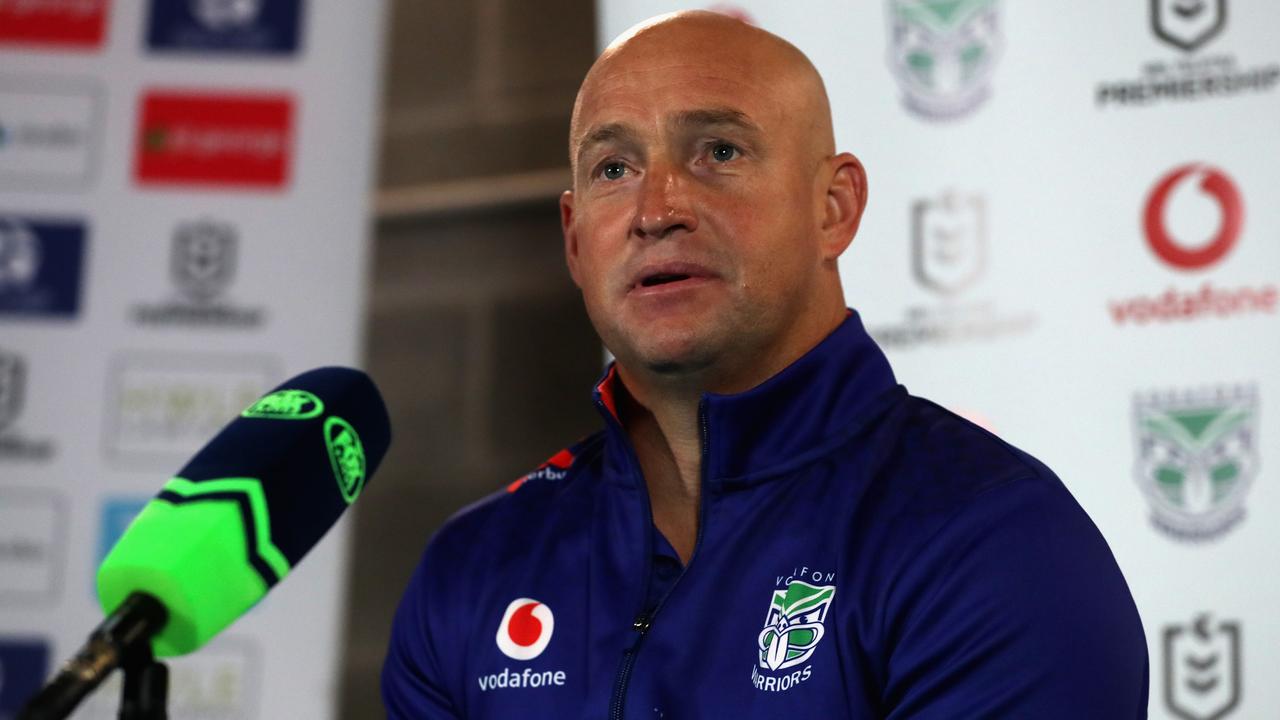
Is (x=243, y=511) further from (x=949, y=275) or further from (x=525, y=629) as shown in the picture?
(x=949, y=275)

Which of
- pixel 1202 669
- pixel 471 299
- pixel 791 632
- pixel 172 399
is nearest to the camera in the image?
pixel 791 632

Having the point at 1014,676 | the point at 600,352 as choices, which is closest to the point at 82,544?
the point at 600,352

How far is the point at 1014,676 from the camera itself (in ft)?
3.76

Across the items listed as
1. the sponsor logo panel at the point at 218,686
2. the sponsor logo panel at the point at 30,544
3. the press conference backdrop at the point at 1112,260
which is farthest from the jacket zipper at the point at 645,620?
the sponsor logo panel at the point at 30,544

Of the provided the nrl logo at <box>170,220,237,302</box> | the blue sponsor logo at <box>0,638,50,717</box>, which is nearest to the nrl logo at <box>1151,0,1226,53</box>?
the nrl logo at <box>170,220,237,302</box>

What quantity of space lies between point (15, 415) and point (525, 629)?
1.76 meters

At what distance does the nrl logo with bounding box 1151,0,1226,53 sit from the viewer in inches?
92.7

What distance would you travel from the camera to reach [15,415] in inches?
110

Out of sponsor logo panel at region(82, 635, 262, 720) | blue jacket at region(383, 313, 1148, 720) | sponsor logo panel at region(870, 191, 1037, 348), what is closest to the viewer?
blue jacket at region(383, 313, 1148, 720)

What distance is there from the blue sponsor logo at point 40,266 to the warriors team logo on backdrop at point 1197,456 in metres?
1.95

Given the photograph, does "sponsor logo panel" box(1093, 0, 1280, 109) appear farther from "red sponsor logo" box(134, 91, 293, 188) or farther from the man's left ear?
"red sponsor logo" box(134, 91, 293, 188)

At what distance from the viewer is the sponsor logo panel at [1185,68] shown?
2316mm

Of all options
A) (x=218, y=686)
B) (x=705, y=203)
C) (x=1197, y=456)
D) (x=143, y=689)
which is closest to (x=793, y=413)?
(x=705, y=203)

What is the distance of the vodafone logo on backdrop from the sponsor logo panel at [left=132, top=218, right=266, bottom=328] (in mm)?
1609
